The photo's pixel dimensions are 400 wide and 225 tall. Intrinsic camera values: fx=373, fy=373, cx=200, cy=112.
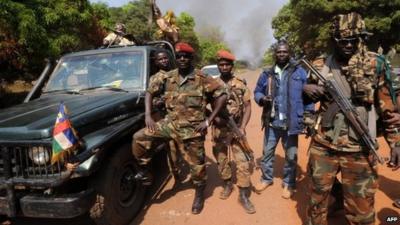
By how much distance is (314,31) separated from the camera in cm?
2567

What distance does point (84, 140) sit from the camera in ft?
10.7

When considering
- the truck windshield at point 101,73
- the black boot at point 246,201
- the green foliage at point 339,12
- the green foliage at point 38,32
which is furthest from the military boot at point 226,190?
the green foliage at point 339,12

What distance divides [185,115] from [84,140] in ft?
3.43

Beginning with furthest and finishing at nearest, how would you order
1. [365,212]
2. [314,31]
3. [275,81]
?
[314,31]
[275,81]
[365,212]

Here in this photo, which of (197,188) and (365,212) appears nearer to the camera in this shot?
(365,212)

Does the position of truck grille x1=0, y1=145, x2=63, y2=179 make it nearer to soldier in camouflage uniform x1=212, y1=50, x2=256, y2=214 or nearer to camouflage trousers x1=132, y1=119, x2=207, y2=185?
camouflage trousers x1=132, y1=119, x2=207, y2=185

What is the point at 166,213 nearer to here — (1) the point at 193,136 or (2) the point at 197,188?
(2) the point at 197,188

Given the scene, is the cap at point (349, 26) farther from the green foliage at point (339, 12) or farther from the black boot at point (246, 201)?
the green foliage at point (339, 12)

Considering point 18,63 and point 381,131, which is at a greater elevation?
point 18,63

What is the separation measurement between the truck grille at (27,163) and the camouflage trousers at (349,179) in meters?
2.09

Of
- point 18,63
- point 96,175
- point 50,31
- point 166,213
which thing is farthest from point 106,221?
point 50,31

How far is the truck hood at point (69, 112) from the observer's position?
3.11 meters

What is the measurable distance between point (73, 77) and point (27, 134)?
5.39ft

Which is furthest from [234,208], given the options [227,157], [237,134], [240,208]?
[237,134]
